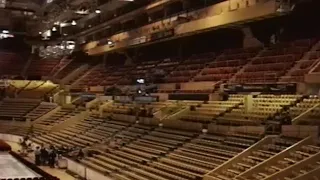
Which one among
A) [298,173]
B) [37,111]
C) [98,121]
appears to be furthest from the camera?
[37,111]

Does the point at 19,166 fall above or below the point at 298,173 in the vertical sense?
below

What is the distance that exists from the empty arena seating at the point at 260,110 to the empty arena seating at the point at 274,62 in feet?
1.73

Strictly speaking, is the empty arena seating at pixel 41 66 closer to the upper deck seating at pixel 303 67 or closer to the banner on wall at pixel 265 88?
the banner on wall at pixel 265 88

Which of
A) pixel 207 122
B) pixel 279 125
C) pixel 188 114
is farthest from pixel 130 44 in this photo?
pixel 279 125

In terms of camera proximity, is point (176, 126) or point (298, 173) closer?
point (298, 173)

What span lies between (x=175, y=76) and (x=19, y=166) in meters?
7.01

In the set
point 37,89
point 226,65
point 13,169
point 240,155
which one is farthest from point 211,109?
point 37,89

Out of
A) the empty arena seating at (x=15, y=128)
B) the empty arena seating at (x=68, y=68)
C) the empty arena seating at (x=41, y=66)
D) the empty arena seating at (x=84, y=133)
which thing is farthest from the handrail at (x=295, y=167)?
the empty arena seating at (x=41, y=66)

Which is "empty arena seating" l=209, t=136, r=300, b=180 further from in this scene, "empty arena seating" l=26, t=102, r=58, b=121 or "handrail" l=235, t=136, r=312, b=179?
"empty arena seating" l=26, t=102, r=58, b=121

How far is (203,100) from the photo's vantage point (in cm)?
1608

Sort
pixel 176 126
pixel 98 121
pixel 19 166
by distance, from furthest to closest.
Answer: pixel 98 121 → pixel 19 166 → pixel 176 126

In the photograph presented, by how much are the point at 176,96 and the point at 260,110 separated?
16.1ft

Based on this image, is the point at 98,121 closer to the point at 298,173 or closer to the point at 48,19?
the point at 48,19

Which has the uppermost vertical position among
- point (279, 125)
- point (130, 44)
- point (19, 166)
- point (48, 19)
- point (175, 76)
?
point (48, 19)
